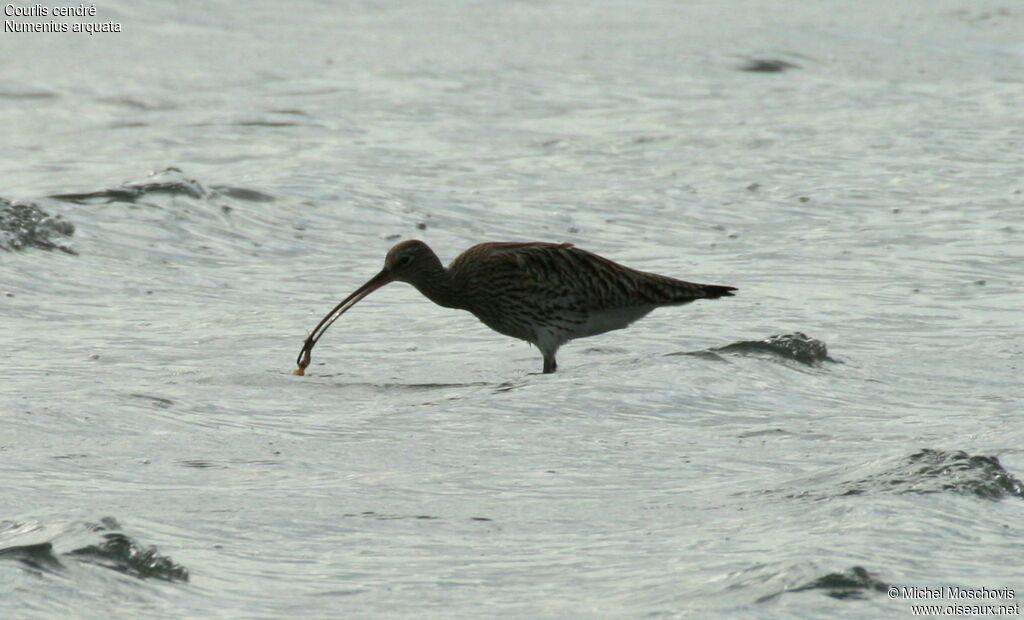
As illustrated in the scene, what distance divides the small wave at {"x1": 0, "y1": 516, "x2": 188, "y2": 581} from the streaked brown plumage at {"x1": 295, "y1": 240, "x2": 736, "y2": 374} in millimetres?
3618

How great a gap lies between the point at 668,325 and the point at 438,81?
7.85 meters

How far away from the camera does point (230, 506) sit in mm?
5234

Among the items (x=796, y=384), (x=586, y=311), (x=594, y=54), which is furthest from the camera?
(x=594, y=54)

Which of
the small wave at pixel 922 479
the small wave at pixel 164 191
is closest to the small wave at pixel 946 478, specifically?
the small wave at pixel 922 479

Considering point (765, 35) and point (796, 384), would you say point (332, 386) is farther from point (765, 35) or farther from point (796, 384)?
point (765, 35)

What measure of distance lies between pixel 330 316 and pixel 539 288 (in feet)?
3.36

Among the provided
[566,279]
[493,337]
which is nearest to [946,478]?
[566,279]

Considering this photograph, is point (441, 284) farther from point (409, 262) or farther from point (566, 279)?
point (566, 279)

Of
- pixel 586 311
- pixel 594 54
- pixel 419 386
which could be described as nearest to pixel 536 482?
pixel 419 386

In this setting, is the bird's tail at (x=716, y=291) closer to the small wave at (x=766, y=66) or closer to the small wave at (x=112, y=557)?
the small wave at (x=112, y=557)

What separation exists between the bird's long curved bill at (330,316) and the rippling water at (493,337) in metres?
0.13

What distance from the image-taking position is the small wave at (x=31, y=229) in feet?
31.9

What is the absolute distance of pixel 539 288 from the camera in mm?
8234

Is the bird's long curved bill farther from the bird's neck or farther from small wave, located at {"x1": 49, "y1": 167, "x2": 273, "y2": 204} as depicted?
small wave, located at {"x1": 49, "y1": 167, "x2": 273, "y2": 204}
